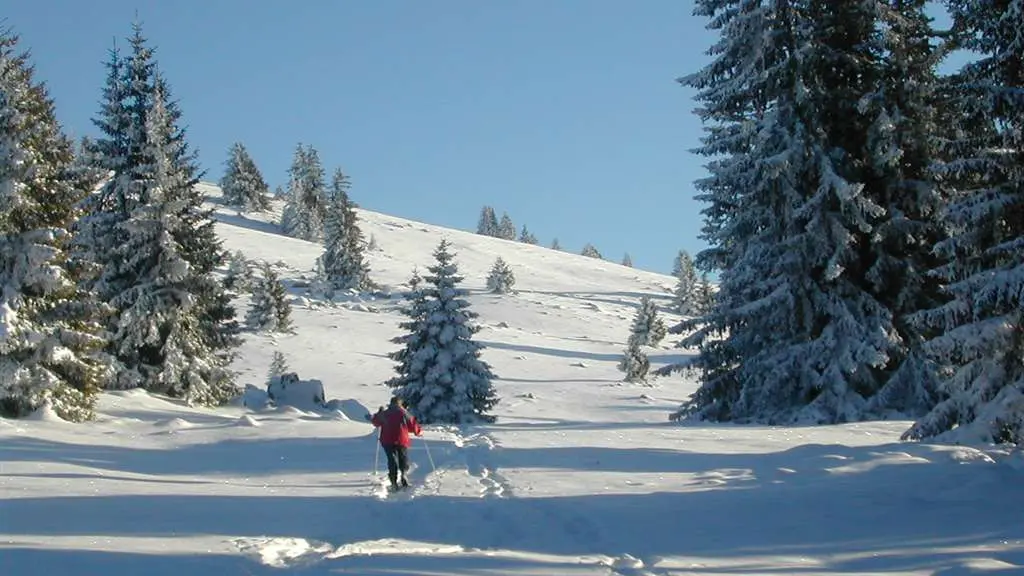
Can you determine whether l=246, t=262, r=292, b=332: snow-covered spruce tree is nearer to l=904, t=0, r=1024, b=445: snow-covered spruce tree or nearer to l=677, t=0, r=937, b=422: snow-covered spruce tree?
l=677, t=0, r=937, b=422: snow-covered spruce tree

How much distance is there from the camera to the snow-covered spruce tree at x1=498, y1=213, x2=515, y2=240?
17688 centimetres

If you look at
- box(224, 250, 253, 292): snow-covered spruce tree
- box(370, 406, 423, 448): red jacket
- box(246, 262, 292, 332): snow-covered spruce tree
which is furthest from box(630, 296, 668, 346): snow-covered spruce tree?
box(370, 406, 423, 448): red jacket

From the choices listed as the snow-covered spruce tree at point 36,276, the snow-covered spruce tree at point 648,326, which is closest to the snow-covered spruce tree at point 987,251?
the snow-covered spruce tree at point 36,276

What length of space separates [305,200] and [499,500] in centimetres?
11119

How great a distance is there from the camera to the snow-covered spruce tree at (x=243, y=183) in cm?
11775

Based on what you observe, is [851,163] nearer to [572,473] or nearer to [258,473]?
[572,473]

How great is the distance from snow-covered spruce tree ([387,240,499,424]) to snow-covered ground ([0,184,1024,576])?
379 inches

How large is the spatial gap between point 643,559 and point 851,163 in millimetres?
15055

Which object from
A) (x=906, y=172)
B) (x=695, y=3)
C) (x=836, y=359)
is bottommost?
(x=836, y=359)

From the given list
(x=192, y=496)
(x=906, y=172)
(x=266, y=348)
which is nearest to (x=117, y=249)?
(x=192, y=496)

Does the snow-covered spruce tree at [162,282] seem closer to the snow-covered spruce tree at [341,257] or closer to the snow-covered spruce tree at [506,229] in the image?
the snow-covered spruce tree at [341,257]

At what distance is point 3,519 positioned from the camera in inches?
348

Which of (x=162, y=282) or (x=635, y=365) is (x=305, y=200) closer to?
(x=635, y=365)

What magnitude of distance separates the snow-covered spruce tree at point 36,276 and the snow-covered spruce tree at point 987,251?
1732cm
